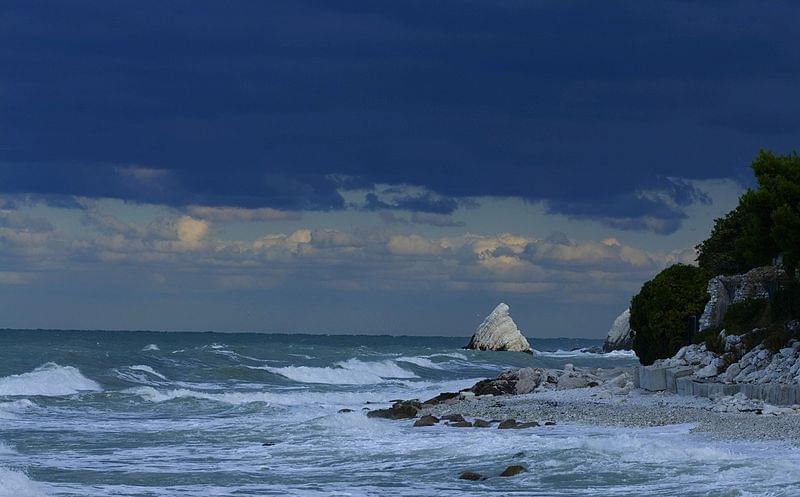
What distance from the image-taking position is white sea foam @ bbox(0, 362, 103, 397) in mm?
44938

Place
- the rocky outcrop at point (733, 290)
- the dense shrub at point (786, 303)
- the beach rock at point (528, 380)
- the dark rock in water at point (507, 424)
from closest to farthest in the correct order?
the dark rock in water at point (507, 424), the dense shrub at point (786, 303), the beach rock at point (528, 380), the rocky outcrop at point (733, 290)

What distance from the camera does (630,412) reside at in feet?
97.5

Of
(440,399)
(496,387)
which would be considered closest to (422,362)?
(496,387)

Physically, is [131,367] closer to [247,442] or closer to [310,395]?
[310,395]

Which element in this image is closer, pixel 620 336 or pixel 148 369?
pixel 148 369

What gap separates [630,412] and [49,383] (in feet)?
86.4

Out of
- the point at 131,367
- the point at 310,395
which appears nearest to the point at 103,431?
the point at 310,395

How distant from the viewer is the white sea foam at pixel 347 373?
194 feet

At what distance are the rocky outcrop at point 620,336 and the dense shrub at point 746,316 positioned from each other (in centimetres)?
7228

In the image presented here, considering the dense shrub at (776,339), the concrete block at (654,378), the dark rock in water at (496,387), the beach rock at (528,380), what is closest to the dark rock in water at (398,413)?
the concrete block at (654,378)

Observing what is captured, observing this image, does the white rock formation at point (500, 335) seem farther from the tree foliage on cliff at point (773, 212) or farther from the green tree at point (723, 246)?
the tree foliage on cliff at point (773, 212)

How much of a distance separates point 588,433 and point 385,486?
7.87 meters

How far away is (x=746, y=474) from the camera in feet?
62.0

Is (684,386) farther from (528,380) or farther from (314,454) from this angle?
(314,454)
